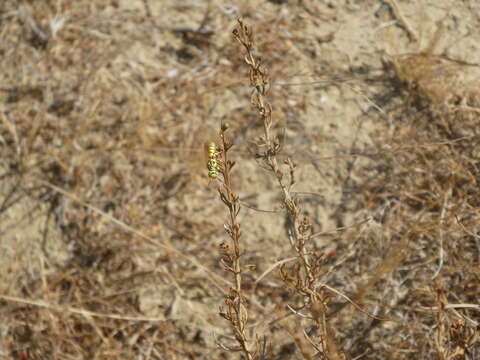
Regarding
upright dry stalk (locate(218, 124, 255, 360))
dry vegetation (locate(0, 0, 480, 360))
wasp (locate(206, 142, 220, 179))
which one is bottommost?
dry vegetation (locate(0, 0, 480, 360))

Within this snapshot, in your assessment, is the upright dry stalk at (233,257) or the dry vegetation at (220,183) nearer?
the upright dry stalk at (233,257)

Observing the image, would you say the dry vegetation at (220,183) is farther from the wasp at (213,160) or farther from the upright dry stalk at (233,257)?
the wasp at (213,160)

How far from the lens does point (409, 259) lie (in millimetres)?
1998

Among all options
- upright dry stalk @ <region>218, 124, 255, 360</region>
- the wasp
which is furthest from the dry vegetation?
the wasp

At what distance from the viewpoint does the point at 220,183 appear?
224 centimetres

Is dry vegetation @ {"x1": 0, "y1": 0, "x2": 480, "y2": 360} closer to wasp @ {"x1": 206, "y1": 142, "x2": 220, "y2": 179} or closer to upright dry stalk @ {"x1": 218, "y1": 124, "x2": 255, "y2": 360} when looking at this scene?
upright dry stalk @ {"x1": 218, "y1": 124, "x2": 255, "y2": 360}

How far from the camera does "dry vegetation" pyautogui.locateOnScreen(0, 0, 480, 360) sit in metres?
1.99

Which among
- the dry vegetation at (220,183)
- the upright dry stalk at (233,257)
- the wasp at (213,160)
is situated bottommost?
the dry vegetation at (220,183)

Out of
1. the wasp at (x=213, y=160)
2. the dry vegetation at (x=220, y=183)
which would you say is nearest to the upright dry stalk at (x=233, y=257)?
the wasp at (x=213, y=160)

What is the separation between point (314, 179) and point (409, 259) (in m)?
0.49

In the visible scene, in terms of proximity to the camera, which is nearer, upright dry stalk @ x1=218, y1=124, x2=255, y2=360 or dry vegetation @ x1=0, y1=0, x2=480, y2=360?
upright dry stalk @ x1=218, y1=124, x2=255, y2=360

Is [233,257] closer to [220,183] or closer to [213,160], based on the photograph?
[213,160]

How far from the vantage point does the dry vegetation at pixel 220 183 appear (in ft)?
6.53

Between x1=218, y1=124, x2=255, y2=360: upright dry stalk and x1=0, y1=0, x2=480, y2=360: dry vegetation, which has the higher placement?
x1=218, y1=124, x2=255, y2=360: upright dry stalk
